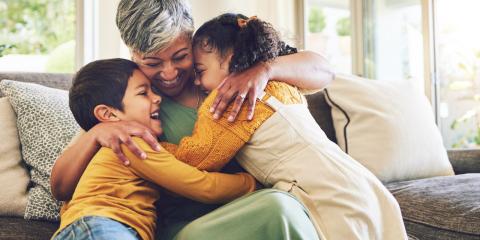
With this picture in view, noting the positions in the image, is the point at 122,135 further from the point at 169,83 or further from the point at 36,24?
the point at 36,24

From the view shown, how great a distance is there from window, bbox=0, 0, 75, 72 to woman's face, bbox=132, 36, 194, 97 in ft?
9.08

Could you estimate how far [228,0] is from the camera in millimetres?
4418

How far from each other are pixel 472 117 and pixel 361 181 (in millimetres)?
2754

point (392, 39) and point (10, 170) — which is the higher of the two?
point (392, 39)

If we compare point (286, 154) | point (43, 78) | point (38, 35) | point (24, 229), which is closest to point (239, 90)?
point (286, 154)

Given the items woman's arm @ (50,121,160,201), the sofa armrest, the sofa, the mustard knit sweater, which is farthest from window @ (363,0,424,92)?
woman's arm @ (50,121,160,201)

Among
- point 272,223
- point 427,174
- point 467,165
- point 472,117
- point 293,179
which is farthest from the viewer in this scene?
point 472,117

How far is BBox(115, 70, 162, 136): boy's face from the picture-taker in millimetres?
1332

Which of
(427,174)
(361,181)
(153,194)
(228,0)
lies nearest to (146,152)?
(153,194)

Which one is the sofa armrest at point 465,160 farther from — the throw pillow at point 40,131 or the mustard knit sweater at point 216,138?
the throw pillow at point 40,131

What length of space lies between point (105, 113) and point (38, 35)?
9.54 feet

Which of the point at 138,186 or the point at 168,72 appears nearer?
the point at 138,186

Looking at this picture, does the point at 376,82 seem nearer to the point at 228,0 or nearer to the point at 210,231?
the point at 210,231

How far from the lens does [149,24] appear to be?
4.47 feet
